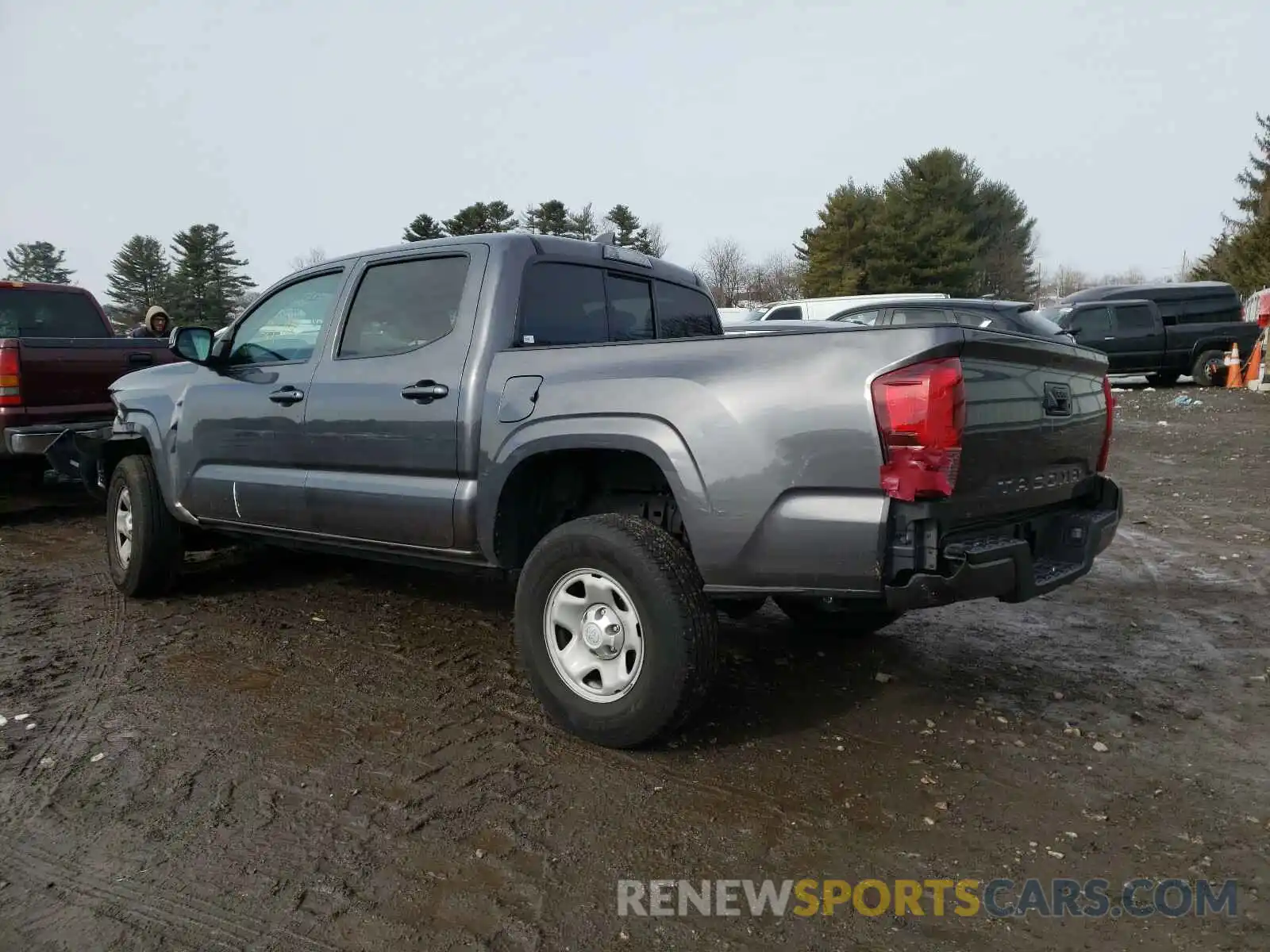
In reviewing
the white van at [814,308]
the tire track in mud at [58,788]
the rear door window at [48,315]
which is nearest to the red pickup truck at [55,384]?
the rear door window at [48,315]

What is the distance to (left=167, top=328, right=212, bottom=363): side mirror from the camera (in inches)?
186

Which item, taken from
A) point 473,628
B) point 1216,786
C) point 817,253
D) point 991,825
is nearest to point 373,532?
point 473,628

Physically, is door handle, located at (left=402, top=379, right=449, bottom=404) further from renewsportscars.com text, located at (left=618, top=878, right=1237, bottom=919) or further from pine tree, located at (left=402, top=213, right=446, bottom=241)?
pine tree, located at (left=402, top=213, right=446, bottom=241)

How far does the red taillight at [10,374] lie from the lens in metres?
6.89

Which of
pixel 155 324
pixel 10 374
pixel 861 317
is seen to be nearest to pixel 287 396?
pixel 10 374

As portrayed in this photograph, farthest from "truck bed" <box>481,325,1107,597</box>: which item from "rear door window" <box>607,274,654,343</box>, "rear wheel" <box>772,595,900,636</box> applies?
"rear wheel" <box>772,595,900,636</box>

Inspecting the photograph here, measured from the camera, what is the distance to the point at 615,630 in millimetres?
3230

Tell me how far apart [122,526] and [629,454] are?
11.7 feet

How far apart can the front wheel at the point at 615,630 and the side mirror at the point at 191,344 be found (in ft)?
8.27

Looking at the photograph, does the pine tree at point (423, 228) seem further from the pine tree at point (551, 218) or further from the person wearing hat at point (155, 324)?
the person wearing hat at point (155, 324)

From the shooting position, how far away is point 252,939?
2.23 m

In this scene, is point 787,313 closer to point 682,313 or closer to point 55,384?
point 55,384

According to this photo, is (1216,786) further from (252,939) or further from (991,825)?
(252,939)

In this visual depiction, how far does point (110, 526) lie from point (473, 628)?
2.45 metres
